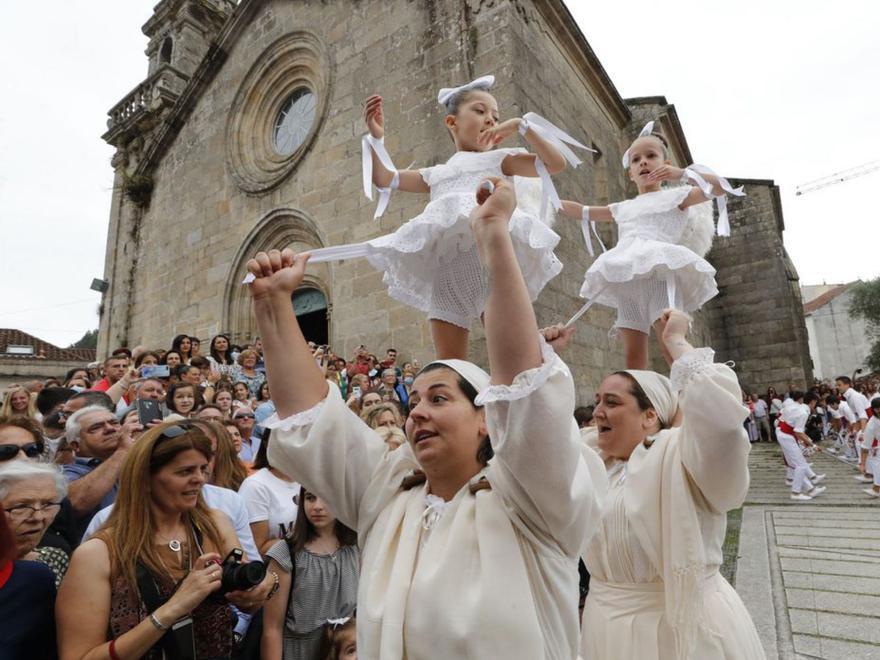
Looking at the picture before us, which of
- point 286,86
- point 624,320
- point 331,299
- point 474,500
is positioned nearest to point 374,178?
point 624,320

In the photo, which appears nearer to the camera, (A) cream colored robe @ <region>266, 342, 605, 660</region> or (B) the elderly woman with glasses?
(A) cream colored robe @ <region>266, 342, 605, 660</region>

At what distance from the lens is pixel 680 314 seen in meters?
2.10

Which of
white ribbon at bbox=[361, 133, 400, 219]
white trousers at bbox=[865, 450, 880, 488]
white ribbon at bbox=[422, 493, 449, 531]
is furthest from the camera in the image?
white trousers at bbox=[865, 450, 880, 488]

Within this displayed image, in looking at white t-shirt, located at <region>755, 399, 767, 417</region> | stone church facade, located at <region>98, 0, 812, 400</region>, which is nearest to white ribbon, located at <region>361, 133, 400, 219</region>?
stone church facade, located at <region>98, 0, 812, 400</region>

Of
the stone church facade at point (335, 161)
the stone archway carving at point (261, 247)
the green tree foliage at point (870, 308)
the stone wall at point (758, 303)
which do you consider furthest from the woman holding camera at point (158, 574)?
the green tree foliage at point (870, 308)

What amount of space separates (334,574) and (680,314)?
2071 millimetres

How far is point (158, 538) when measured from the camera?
215cm

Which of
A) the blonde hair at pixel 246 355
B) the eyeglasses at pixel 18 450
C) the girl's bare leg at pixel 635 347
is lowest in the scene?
the eyeglasses at pixel 18 450

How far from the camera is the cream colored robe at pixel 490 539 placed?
123 centimetres

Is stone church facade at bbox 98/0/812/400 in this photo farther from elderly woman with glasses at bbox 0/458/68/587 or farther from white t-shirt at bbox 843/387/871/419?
elderly woman with glasses at bbox 0/458/68/587

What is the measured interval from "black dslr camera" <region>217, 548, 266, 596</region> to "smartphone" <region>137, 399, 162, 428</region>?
203 centimetres

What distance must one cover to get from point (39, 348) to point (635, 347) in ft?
116

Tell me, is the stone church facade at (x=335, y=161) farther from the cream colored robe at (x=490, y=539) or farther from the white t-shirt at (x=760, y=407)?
the cream colored robe at (x=490, y=539)

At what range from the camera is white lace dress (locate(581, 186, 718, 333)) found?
284cm
